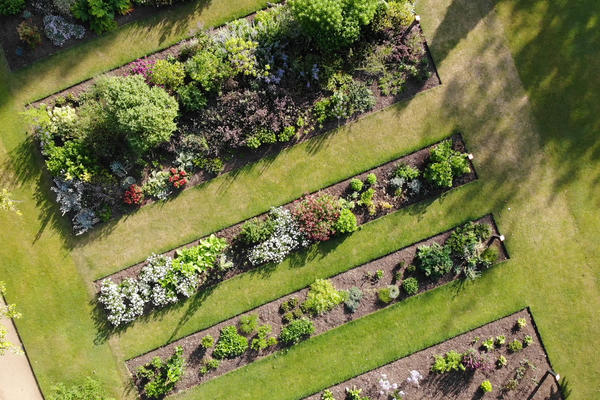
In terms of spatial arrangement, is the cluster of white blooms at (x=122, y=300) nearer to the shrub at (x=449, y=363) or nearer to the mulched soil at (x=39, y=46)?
the mulched soil at (x=39, y=46)

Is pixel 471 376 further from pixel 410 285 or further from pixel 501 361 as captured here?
pixel 410 285

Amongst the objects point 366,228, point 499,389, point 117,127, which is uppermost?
point 117,127

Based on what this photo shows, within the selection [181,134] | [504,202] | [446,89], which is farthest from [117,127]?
[504,202]

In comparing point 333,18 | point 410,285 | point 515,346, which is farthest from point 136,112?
point 515,346

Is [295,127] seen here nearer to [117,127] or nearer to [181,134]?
[181,134]

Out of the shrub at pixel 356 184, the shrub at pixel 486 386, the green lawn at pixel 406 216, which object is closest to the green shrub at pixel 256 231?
the green lawn at pixel 406 216

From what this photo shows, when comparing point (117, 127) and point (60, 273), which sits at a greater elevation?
point (117, 127)

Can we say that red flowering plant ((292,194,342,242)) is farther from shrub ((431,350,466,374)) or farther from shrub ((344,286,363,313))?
shrub ((431,350,466,374))
